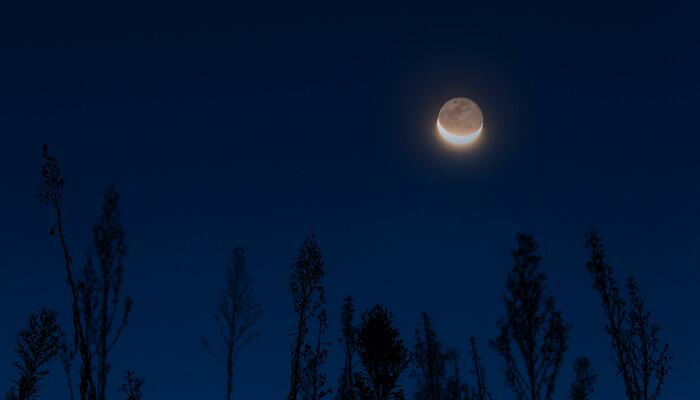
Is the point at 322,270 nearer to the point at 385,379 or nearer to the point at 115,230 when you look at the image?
the point at 385,379

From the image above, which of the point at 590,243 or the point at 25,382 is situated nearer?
the point at 25,382

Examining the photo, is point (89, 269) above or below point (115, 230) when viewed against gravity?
below

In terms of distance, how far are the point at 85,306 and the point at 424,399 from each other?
3060 cm

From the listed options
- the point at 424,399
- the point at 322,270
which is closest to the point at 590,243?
the point at 322,270

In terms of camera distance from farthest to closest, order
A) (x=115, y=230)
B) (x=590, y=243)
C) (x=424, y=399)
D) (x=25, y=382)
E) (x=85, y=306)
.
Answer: (x=424, y=399) → (x=590, y=243) → (x=25, y=382) → (x=115, y=230) → (x=85, y=306)

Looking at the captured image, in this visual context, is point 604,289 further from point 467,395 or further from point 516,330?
point 467,395

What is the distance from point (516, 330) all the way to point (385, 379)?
18.9 ft

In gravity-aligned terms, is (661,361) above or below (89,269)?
below

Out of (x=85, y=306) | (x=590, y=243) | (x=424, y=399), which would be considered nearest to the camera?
(x=85, y=306)

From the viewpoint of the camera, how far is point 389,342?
21438mm

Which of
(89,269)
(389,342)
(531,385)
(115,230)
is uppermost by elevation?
(115,230)

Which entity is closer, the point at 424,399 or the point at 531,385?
the point at 531,385

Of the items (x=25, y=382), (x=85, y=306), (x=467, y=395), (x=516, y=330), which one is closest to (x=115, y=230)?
(x=85, y=306)

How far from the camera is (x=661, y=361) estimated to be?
21.5 meters
